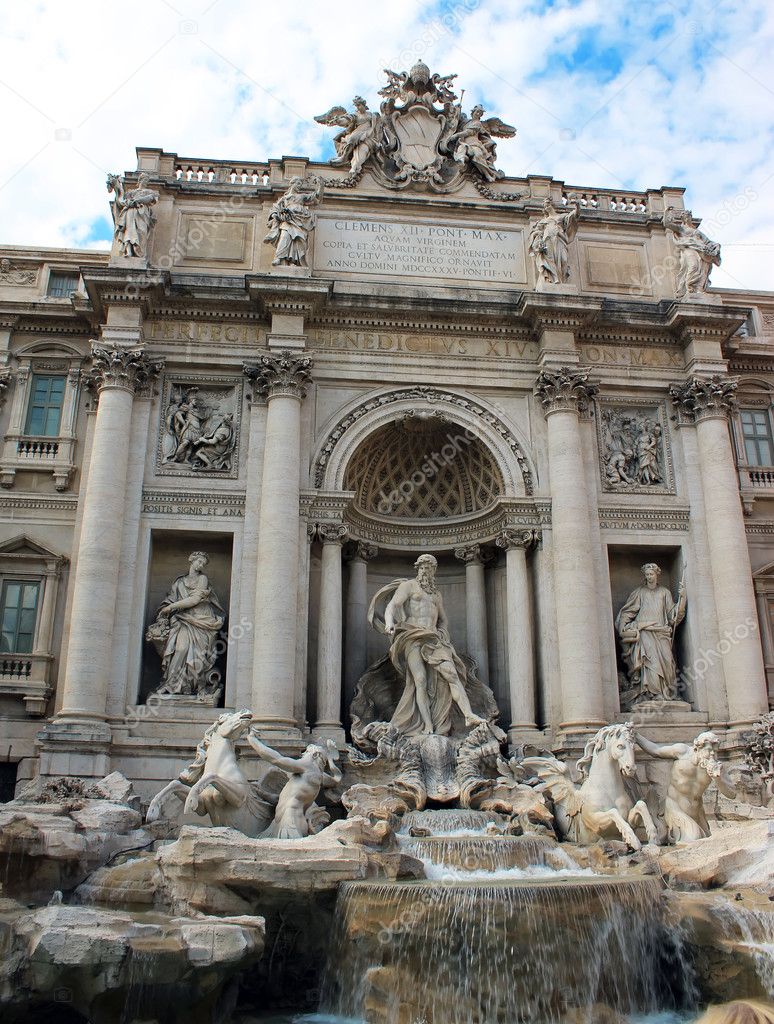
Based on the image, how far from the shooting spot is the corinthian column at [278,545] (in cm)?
1708

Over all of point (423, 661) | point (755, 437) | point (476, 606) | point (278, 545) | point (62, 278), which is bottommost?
point (423, 661)

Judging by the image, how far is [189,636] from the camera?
18.0 m

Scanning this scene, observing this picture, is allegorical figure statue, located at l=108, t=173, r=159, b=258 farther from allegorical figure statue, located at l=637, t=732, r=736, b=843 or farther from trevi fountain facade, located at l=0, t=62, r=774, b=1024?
A: allegorical figure statue, located at l=637, t=732, r=736, b=843

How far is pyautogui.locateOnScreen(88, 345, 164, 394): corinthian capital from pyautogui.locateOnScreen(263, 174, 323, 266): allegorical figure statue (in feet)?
11.7

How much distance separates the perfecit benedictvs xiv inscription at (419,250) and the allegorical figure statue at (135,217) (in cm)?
367

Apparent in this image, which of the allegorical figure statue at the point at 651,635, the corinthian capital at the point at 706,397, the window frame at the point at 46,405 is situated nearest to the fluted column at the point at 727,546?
the corinthian capital at the point at 706,397

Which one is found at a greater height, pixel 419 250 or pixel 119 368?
pixel 419 250

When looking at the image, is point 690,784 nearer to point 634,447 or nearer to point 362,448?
point 634,447

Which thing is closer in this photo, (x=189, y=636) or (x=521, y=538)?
(x=189, y=636)

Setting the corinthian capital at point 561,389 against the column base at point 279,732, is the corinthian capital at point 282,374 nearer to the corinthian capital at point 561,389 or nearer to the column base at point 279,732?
the corinthian capital at point 561,389

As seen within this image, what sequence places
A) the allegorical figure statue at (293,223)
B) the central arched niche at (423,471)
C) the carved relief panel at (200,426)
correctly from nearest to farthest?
the carved relief panel at (200,426)
the allegorical figure statue at (293,223)
the central arched niche at (423,471)

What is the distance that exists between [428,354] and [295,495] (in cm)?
452

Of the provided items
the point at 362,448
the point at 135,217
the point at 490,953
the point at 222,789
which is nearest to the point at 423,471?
the point at 362,448

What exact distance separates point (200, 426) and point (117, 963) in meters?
11.9
